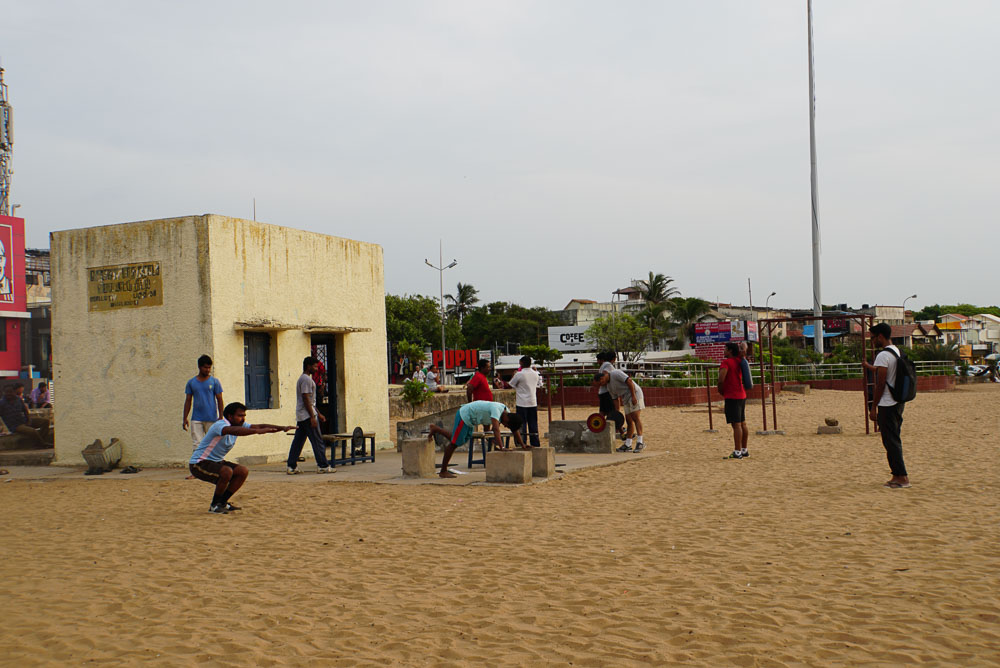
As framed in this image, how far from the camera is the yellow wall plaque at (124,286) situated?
1359cm

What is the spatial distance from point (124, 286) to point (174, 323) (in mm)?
1247

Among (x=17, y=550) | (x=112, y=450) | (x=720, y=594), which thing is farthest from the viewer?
(x=112, y=450)

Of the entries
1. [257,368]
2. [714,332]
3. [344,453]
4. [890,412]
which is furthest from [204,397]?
[714,332]

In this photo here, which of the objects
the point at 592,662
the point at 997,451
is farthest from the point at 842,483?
the point at 592,662

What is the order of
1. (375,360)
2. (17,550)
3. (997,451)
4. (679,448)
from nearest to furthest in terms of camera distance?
(17,550) → (997,451) → (679,448) → (375,360)

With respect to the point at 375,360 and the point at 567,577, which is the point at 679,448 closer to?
the point at 375,360

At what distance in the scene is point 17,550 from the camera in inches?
286

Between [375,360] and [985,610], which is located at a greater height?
[375,360]

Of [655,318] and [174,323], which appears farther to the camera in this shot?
[655,318]

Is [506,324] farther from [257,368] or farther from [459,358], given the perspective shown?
[257,368]

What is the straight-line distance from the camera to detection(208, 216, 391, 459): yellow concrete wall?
1341 cm

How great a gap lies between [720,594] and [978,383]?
42686mm

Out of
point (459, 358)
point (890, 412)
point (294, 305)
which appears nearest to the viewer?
point (890, 412)

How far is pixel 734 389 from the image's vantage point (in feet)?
40.8
